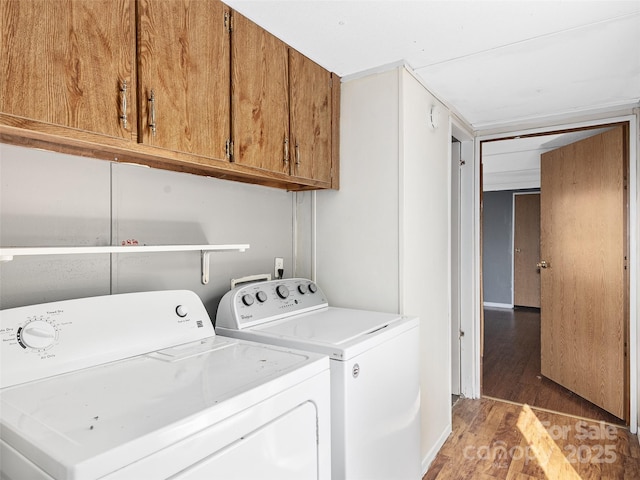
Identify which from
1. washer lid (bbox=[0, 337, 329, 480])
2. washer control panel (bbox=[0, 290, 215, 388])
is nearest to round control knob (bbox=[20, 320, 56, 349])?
washer control panel (bbox=[0, 290, 215, 388])

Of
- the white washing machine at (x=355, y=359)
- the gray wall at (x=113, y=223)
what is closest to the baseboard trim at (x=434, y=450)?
the white washing machine at (x=355, y=359)

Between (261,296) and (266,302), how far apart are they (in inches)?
1.6

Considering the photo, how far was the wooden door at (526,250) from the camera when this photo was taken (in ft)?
21.8

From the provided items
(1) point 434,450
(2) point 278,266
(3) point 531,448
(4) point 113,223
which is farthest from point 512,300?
(4) point 113,223

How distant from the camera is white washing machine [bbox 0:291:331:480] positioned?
0.77 meters

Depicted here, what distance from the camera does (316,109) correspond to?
79.2 inches

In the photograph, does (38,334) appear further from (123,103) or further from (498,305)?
(498,305)

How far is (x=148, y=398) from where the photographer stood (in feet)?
3.12

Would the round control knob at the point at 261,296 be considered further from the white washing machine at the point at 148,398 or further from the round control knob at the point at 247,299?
the white washing machine at the point at 148,398

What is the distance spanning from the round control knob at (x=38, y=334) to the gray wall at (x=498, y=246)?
700 cm

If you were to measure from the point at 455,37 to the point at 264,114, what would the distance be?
0.93 meters

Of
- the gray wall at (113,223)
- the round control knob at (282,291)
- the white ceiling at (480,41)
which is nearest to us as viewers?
the gray wall at (113,223)

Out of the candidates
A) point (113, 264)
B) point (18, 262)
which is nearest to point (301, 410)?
point (113, 264)

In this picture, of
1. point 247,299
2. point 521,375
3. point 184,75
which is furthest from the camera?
point 521,375
